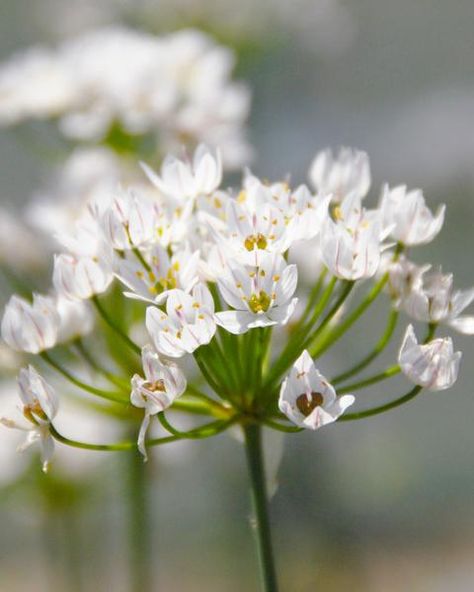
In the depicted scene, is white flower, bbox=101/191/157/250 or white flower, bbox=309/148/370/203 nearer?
white flower, bbox=101/191/157/250

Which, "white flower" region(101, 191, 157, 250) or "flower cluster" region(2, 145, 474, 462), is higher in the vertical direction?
"white flower" region(101, 191, 157, 250)

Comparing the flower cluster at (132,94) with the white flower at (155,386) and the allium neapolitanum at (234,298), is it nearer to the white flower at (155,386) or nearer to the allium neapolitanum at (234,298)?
the allium neapolitanum at (234,298)

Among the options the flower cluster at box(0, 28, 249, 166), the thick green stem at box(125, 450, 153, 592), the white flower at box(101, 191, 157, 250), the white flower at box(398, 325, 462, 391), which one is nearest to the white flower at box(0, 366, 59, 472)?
the white flower at box(101, 191, 157, 250)

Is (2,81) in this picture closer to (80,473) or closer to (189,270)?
(80,473)

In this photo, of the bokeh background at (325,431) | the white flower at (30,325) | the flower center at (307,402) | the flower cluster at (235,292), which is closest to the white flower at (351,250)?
the flower cluster at (235,292)

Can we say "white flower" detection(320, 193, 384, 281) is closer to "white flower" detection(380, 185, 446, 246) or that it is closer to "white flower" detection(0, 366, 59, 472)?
"white flower" detection(380, 185, 446, 246)
